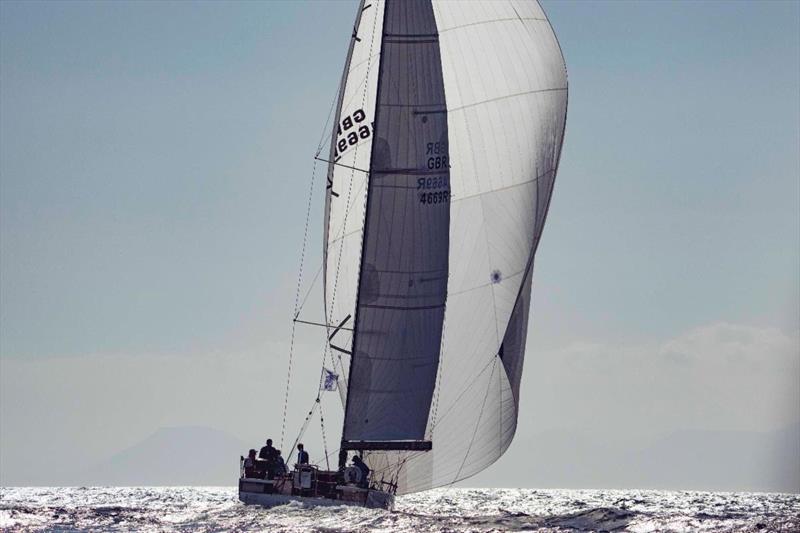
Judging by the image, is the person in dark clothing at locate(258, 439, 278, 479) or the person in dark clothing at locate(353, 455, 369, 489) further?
the person in dark clothing at locate(258, 439, 278, 479)

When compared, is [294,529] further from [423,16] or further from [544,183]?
[423,16]

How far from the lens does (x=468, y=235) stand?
35.9 metres

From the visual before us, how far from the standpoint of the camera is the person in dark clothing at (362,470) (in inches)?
1430

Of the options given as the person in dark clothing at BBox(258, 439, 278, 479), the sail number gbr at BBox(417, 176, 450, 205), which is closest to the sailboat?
the sail number gbr at BBox(417, 176, 450, 205)

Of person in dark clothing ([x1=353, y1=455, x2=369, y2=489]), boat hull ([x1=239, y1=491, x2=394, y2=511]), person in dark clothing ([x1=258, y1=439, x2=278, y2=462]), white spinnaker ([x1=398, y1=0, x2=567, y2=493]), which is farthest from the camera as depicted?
person in dark clothing ([x1=258, y1=439, x2=278, y2=462])

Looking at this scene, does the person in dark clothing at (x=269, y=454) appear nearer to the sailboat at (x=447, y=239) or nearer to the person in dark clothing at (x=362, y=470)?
the sailboat at (x=447, y=239)

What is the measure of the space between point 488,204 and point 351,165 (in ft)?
16.1

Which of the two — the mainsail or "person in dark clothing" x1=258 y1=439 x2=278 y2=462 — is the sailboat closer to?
the mainsail

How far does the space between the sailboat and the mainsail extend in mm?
36

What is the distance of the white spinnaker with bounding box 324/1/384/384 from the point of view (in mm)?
38094

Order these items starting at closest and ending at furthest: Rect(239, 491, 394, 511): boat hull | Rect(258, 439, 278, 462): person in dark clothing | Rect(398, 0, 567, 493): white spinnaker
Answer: Rect(398, 0, 567, 493): white spinnaker
Rect(239, 491, 394, 511): boat hull
Rect(258, 439, 278, 462): person in dark clothing

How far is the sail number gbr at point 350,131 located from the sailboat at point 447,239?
1543 millimetres

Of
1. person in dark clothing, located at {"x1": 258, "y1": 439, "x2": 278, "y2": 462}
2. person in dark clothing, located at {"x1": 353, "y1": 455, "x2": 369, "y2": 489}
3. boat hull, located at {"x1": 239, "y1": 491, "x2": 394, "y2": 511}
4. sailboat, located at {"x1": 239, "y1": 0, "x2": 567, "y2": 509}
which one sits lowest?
boat hull, located at {"x1": 239, "y1": 491, "x2": 394, "y2": 511}

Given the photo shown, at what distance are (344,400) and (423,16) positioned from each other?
34.9ft
